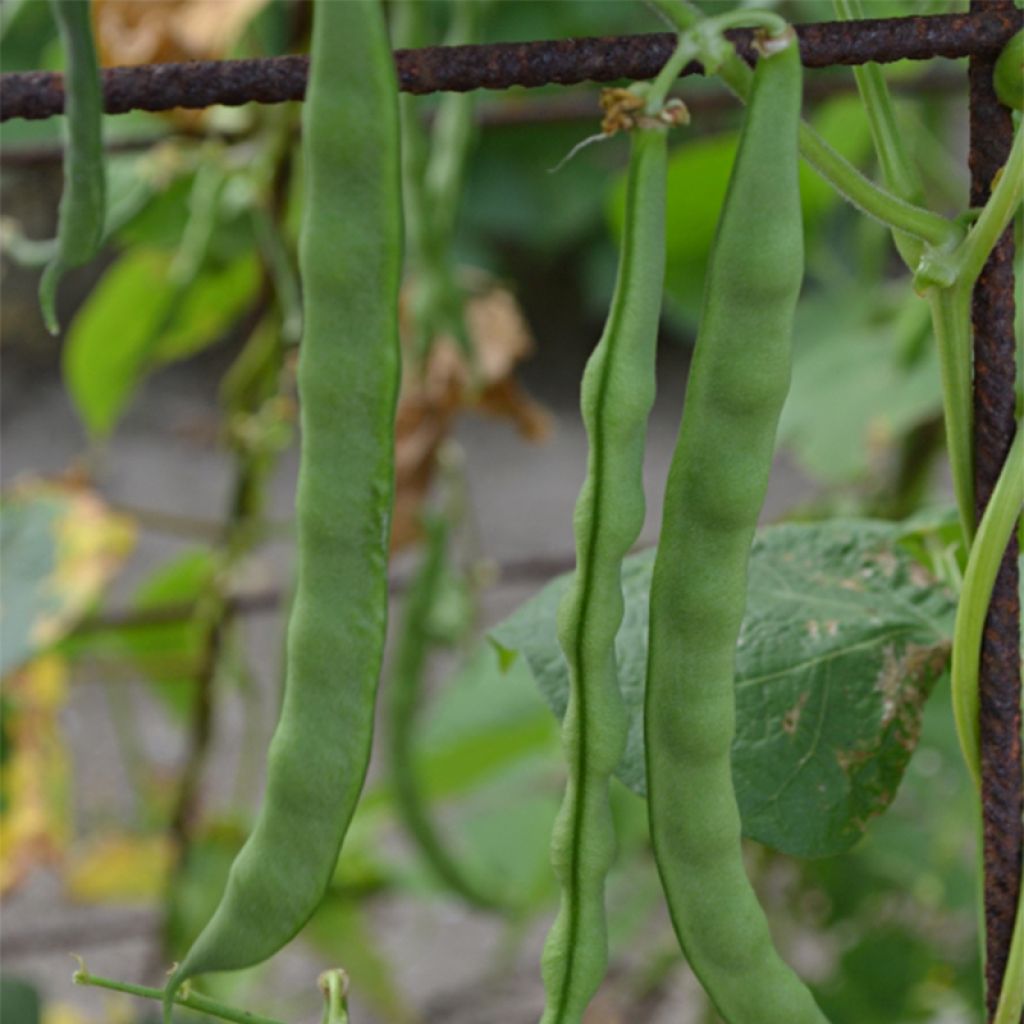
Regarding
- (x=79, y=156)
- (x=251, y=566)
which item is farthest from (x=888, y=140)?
(x=251, y=566)

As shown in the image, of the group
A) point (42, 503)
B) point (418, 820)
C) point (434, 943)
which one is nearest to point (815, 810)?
point (418, 820)

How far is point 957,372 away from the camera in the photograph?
474 mm

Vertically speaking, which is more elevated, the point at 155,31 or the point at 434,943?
the point at 155,31

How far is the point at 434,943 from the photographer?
103 inches

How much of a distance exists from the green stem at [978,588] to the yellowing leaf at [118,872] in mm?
1270

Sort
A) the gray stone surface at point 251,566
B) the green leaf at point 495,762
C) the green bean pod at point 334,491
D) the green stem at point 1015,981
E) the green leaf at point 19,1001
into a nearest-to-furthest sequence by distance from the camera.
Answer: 1. the green bean pod at point 334,491
2. the green stem at point 1015,981
3. the green leaf at point 19,1001
4. the green leaf at point 495,762
5. the gray stone surface at point 251,566

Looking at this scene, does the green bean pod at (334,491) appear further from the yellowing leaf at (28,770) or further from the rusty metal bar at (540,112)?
the yellowing leaf at (28,770)

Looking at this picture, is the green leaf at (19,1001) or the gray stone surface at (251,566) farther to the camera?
the gray stone surface at (251,566)

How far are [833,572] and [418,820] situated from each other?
0.58 meters

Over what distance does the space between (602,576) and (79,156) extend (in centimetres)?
19

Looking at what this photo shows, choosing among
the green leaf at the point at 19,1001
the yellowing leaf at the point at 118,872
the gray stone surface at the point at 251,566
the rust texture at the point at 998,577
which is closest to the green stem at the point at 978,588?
the rust texture at the point at 998,577

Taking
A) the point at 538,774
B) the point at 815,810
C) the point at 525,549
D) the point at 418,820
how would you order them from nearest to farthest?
the point at 815,810, the point at 418,820, the point at 538,774, the point at 525,549

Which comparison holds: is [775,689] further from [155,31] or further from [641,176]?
[155,31]

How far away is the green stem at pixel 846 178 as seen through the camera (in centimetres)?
41
